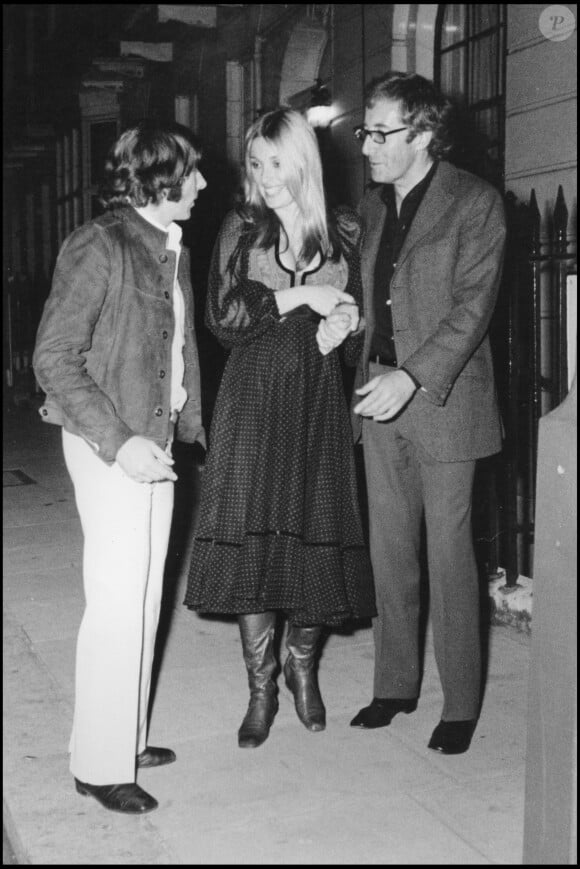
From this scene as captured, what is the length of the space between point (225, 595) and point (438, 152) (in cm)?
168

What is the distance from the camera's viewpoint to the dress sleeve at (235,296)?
3438mm

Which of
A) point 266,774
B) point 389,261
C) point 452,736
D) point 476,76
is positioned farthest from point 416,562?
point 476,76

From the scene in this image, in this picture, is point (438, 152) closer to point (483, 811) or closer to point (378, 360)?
point (378, 360)

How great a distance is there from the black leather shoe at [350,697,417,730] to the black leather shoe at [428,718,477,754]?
0.23 m

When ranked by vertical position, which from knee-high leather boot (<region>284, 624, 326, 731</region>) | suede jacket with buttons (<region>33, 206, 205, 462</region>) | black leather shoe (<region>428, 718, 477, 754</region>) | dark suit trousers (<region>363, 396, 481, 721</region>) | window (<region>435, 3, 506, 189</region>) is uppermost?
window (<region>435, 3, 506, 189</region>)

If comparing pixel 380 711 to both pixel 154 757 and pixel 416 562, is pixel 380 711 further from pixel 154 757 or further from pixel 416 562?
pixel 154 757

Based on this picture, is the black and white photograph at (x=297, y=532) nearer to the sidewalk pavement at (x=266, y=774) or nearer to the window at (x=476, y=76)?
the sidewalk pavement at (x=266, y=774)

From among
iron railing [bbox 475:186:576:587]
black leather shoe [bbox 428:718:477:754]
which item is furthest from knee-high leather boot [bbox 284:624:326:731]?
iron railing [bbox 475:186:576:587]

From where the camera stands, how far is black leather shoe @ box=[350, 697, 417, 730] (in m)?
3.74

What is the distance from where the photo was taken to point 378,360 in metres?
3.62

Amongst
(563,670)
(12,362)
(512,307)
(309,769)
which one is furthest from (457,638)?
(12,362)

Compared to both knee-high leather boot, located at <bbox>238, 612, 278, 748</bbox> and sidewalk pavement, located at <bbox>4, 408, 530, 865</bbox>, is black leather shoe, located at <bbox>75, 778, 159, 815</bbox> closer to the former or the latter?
sidewalk pavement, located at <bbox>4, 408, 530, 865</bbox>

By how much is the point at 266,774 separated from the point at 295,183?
1932 mm

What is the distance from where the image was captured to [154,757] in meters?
3.46
